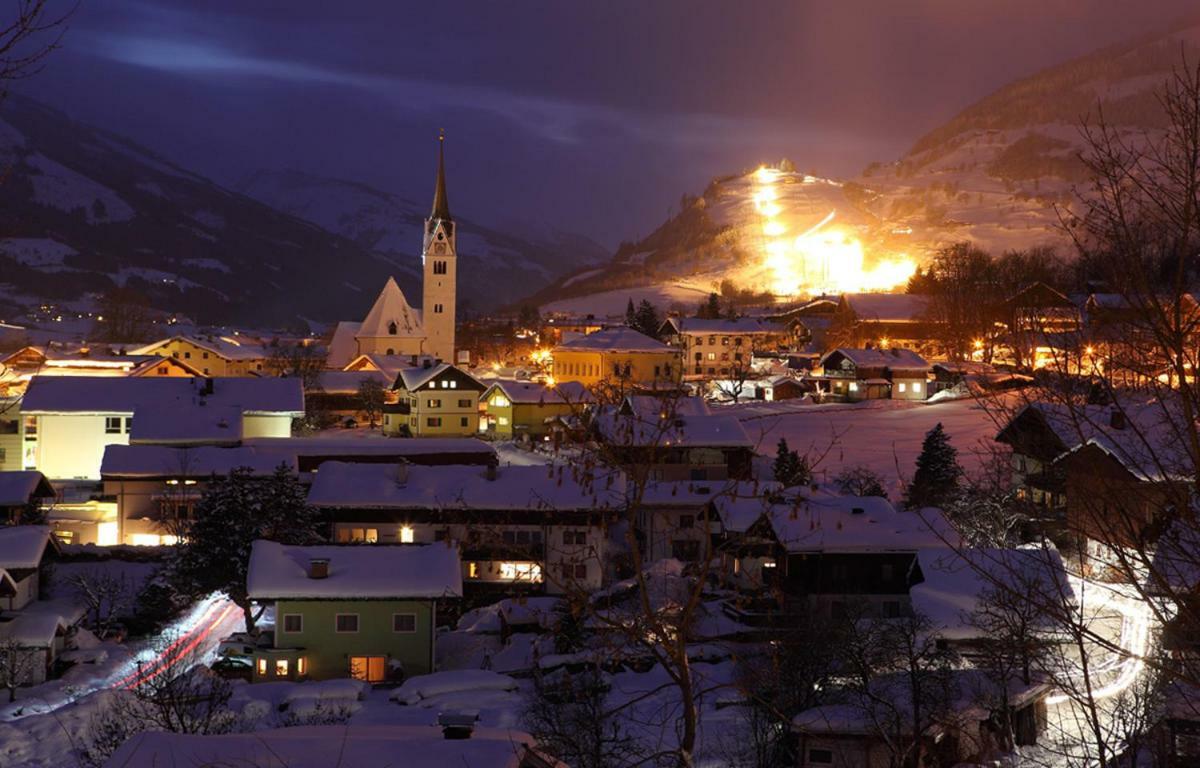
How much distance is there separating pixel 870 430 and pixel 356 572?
62.2ft

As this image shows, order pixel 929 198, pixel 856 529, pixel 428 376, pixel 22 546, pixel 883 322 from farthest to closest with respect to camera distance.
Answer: pixel 929 198
pixel 883 322
pixel 428 376
pixel 22 546
pixel 856 529

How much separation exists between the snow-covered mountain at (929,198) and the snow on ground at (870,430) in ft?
141

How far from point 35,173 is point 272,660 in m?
172

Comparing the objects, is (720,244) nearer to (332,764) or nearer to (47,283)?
(47,283)

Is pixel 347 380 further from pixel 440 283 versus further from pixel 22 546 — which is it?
pixel 22 546

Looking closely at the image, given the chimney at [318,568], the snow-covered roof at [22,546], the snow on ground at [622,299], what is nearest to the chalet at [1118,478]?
the chimney at [318,568]

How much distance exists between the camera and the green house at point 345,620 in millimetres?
15273

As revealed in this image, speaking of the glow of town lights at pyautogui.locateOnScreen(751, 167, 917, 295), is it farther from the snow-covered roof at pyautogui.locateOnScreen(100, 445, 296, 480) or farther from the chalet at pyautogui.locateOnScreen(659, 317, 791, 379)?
the snow-covered roof at pyautogui.locateOnScreen(100, 445, 296, 480)

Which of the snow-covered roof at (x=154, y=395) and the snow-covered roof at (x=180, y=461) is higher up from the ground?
the snow-covered roof at (x=154, y=395)

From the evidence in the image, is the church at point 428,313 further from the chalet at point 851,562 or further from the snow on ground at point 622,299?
the chalet at point 851,562

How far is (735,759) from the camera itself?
10430mm

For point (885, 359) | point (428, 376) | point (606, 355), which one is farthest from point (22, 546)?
point (885, 359)

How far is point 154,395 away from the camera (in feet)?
93.1

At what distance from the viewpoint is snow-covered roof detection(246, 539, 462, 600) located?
1536 centimetres
